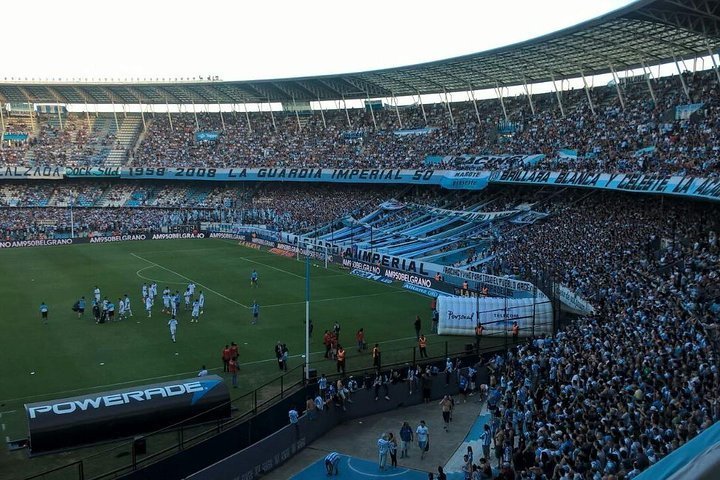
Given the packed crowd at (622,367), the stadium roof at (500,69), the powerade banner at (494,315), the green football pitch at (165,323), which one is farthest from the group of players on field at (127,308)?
the stadium roof at (500,69)

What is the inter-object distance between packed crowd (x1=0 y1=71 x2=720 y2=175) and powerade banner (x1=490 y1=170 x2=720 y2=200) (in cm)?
85

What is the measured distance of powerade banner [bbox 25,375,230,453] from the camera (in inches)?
672

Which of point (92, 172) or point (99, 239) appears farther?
point (92, 172)

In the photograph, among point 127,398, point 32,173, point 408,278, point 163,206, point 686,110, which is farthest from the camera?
point 163,206

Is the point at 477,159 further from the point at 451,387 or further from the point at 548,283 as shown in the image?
the point at 451,387

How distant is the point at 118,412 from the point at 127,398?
0.44 meters

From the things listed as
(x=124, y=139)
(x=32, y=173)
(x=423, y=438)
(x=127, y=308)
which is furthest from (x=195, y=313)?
(x=124, y=139)

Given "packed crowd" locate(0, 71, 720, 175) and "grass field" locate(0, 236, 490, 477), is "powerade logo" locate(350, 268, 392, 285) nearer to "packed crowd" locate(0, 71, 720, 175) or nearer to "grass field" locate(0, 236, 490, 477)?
"grass field" locate(0, 236, 490, 477)

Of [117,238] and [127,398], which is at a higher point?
[127,398]

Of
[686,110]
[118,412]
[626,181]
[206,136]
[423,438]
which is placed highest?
[686,110]

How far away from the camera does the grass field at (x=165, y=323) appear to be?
24.1 meters

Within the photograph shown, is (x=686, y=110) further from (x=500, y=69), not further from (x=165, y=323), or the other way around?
(x=165, y=323)

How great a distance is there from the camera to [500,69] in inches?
2264

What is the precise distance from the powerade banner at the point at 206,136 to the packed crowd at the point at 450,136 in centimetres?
39
